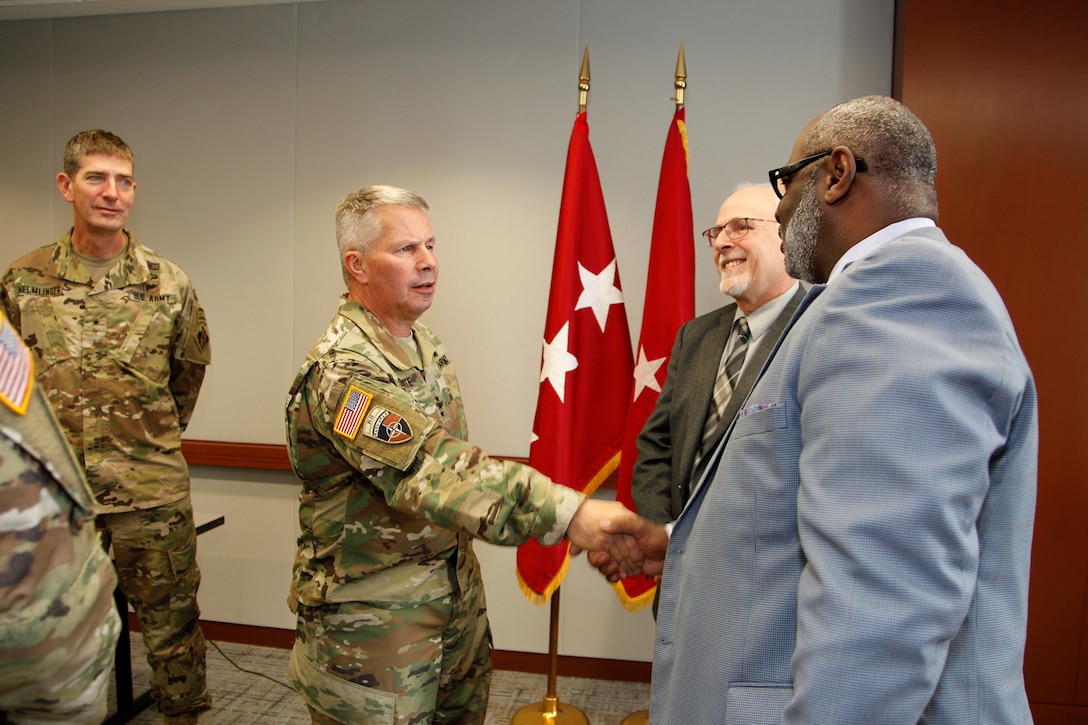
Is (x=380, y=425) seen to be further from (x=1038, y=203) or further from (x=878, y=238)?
(x=1038, y=203)

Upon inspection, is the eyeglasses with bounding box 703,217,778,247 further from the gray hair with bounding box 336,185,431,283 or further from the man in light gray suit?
the man in light gray suit

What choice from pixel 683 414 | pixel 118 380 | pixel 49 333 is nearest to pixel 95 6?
pixel 49 333

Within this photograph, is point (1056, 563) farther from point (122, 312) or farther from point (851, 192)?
point (122, 312)

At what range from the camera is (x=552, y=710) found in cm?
269

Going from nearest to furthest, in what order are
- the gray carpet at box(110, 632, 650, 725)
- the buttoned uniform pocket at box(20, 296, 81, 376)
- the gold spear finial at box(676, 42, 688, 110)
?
the buttoned uniform pocket at box(20, 296, 81, 376) → the gold spear finial at box(676, 42, 688, 110) → the gray carpet at box(110, 632, 650, 725)

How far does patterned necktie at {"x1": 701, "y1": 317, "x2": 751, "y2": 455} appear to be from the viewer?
1989mm

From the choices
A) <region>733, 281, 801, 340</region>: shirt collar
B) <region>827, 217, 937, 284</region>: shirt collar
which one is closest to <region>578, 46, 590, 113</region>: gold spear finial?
<region>733, 281, 801, 340</region>: shirt collar

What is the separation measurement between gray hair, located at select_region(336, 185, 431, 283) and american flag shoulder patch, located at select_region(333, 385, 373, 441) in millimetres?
460

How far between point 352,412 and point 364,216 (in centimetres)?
61

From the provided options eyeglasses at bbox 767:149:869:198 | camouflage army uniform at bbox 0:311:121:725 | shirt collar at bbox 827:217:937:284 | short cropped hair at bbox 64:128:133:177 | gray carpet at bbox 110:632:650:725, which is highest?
short cropped hair at bbox 64:128:133:177

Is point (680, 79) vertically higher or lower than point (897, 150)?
higher

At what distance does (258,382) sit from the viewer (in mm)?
3314

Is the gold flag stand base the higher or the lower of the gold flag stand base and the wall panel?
the lower

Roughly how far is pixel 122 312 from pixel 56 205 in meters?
1.55
